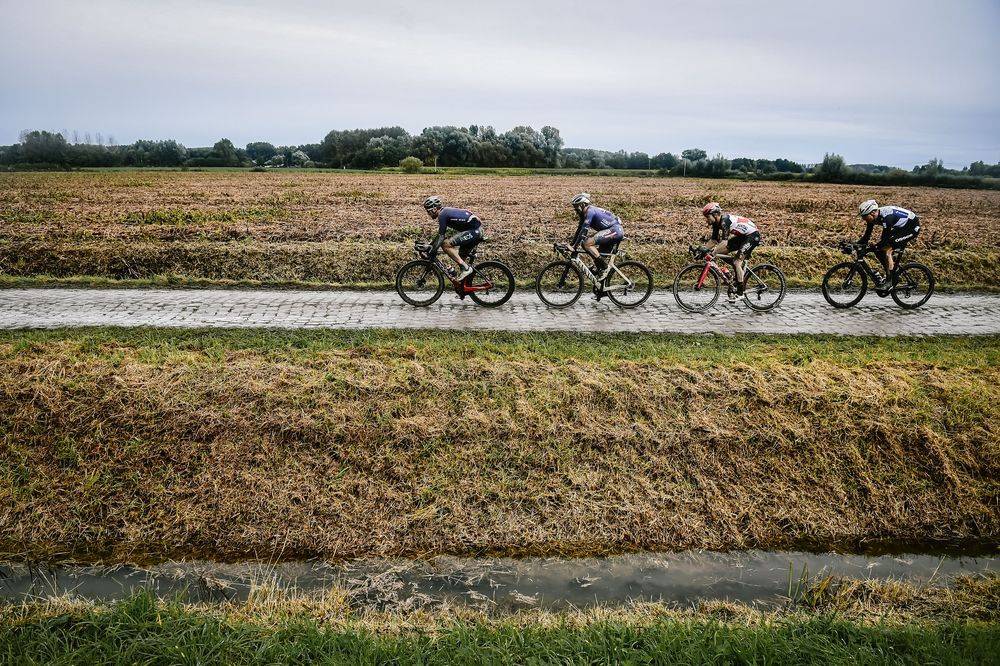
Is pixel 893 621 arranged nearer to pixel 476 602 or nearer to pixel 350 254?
pixel 476 602

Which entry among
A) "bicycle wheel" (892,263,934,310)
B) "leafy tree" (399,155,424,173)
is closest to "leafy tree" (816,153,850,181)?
"leafy tree" (399,155,424,173)

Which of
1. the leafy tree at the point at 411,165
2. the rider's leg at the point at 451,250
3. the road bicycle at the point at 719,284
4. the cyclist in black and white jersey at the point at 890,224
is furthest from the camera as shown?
the leafy tree at the point at 411,165

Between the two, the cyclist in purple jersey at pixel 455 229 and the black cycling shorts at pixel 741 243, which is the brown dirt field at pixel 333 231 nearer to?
the black cycling shorts at pixel 741 243

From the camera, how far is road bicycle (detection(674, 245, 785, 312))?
13.2 m

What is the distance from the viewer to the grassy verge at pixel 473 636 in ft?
16.2

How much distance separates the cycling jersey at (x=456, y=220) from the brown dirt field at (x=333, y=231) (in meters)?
3.80

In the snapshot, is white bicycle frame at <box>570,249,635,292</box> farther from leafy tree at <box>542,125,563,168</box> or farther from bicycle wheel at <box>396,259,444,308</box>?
leafy tree at <box>542,125,563,168</box>

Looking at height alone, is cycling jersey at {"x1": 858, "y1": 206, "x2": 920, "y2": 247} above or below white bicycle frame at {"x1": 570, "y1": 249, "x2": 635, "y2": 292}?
above

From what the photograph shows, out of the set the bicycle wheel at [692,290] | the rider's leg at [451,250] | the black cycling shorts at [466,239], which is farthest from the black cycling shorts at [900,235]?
the rider's leg at [451,250]

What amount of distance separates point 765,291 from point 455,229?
6750mm

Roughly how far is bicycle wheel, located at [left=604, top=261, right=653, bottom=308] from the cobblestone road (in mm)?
235

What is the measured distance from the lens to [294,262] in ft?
54.7

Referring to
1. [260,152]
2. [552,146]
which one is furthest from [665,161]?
[260,152]

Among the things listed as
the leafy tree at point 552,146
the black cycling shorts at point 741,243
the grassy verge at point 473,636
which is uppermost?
the leafy tree at point 552,146
